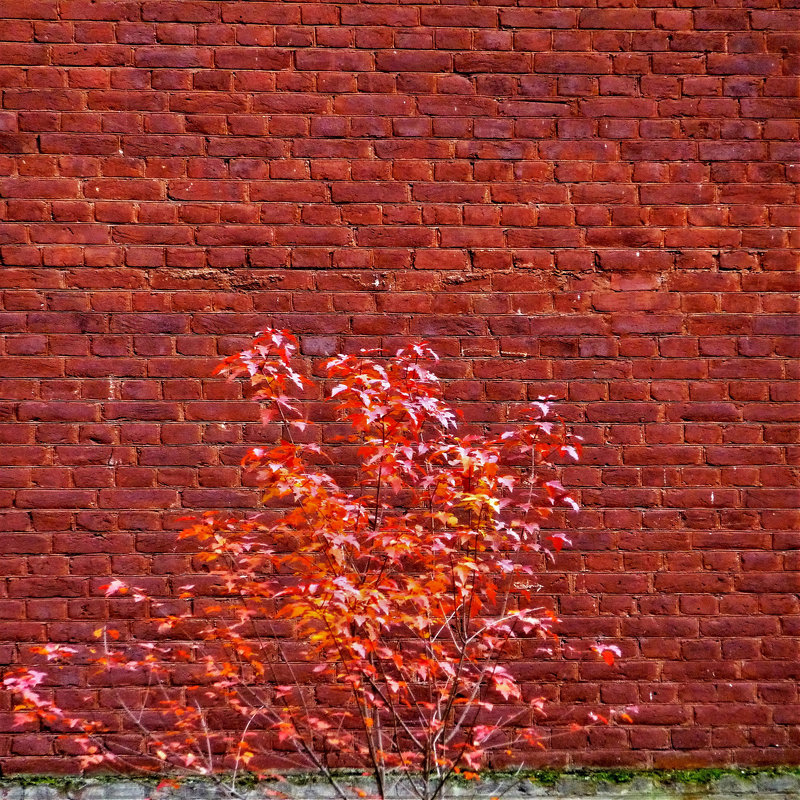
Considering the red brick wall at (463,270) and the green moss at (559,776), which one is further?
the red brick wall at (463,270)

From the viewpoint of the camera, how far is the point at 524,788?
3.46m

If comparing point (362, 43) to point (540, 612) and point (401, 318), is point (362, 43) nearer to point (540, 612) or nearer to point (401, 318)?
point (401, 318)

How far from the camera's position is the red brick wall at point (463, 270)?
3512mm

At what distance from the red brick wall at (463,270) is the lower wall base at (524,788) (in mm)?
92

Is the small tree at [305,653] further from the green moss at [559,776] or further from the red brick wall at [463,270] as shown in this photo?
the red brick wall at [463,270]

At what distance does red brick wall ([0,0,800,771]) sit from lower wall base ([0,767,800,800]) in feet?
0.30

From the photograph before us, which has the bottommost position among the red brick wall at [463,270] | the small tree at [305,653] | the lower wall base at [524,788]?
the lower wall base at [524,788]

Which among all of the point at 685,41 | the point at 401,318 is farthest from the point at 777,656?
the point at 685,41

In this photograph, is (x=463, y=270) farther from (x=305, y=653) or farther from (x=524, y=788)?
(x=524, y=788)

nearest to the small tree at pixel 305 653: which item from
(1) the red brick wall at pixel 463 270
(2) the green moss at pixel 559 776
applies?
(2) the green moss at pixel 559 776

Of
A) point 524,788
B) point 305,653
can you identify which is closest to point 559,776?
point 524,788

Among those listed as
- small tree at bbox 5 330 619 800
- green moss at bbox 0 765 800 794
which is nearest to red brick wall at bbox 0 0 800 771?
green moss at bbox 0 765 800 794

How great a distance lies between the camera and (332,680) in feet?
11.4

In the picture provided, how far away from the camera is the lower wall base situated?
11.1 ft
